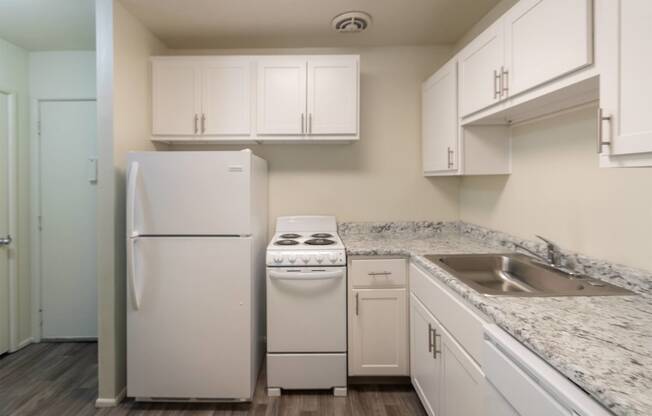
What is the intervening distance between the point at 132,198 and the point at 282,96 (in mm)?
1222

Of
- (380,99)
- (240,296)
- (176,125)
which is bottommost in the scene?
(240,296)

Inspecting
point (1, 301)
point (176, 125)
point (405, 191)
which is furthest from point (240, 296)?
point (1, 301)

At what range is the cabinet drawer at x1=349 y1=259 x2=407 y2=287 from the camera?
203 cm

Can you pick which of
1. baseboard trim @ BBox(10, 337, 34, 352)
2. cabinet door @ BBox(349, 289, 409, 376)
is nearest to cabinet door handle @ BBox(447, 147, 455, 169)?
cabinet door @ BBox(349, 289, 409, 376)

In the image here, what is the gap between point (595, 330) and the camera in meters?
0.88

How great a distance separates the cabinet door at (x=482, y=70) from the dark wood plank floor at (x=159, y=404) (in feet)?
6.08

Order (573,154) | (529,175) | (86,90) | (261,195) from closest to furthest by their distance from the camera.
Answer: (573,154), (529,175), (261,195), (86,90)

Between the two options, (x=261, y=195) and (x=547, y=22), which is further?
(x=261, y=195)

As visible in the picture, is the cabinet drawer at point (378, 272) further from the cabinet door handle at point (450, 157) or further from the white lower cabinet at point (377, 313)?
the cabinet door handle at point (450, 157)

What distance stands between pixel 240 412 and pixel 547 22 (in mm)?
2484

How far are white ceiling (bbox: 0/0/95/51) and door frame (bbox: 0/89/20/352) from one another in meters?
0.47

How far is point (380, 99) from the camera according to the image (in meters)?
2.65

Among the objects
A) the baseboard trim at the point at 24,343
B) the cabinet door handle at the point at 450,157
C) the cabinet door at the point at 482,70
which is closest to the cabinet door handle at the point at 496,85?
the cabinet door at the point at 482,70

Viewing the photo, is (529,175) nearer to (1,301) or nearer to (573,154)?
(573,154)
